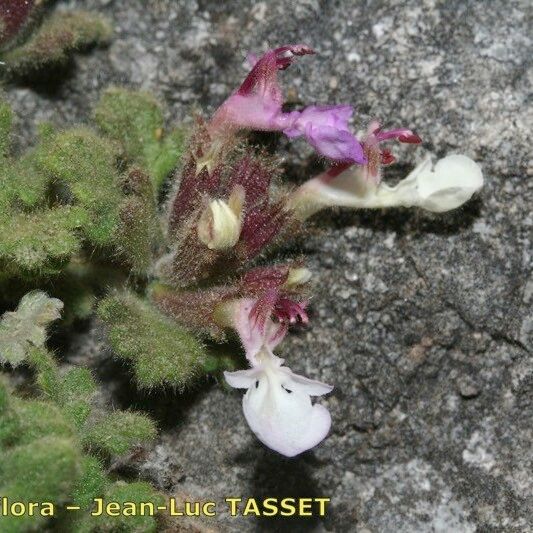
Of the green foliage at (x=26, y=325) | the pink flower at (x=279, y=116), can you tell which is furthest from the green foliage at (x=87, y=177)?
the pink flower at (x=279, y=116)

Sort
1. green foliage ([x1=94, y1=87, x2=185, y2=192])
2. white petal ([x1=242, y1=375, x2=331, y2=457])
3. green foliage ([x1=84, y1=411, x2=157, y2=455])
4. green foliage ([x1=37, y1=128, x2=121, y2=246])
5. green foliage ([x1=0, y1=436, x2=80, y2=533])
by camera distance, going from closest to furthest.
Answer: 1. green foliage ([x1=0, y1=436, x2=80, y2=533])
2. white petal ([x1=242, y1=375, x2=331, y2=457])
3. green foliage ([x1=84, y1=411, x2=157, y2=455])
4. green foliage ([x1=37, y1=128, x2=121, y2=246])
5. green foliage ([x1=94, y1=87, x2=185, y2=192])

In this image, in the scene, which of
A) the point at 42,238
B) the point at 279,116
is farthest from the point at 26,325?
the point at 279,116

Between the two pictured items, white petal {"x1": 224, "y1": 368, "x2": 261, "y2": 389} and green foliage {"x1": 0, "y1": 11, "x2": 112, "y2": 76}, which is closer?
white petal {"x1": 224, "y1": 368, "x2": 261, "y2": 389}

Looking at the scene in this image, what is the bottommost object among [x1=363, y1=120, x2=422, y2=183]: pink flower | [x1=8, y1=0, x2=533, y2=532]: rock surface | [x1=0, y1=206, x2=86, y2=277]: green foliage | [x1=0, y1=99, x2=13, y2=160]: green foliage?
[x1=8, y1=0, x2=533, y2=532]: rock surface

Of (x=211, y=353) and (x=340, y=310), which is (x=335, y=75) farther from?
(x=211, y=353)

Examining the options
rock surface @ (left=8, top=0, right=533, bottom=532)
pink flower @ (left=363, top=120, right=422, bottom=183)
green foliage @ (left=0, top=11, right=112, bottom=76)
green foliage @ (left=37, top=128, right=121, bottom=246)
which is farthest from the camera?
green foliage @ (left=0, top=11, right=112, bottom=76)

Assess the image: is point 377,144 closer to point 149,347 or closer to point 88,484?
point 149,347

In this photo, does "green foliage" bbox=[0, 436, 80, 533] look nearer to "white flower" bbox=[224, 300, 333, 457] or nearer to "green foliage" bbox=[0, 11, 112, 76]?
"white flower" bbox=[224, 300, 333, 457]

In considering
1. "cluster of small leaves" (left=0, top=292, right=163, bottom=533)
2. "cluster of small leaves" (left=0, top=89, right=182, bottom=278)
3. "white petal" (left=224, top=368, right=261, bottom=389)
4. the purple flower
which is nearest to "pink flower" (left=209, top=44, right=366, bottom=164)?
the purple flower
